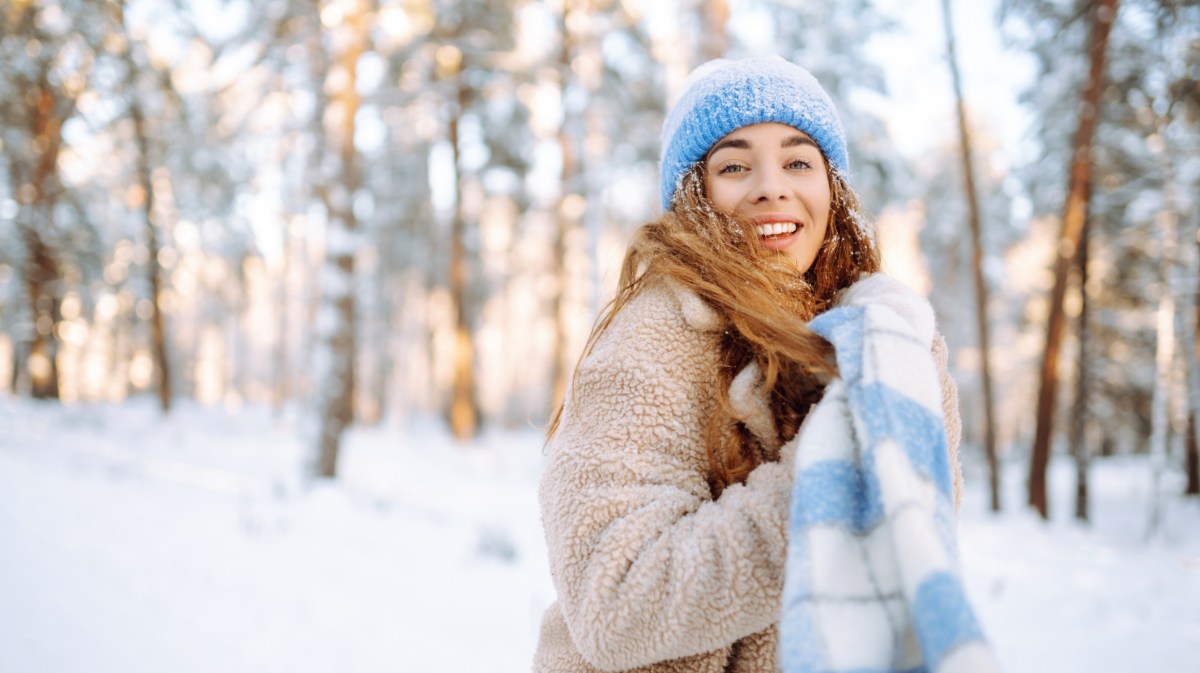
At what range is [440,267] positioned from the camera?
872 inches

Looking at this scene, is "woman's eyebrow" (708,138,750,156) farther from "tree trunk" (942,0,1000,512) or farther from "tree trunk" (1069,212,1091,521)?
"tree trunk" (1069,212,1091,521)

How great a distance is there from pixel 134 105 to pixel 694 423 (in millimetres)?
17526

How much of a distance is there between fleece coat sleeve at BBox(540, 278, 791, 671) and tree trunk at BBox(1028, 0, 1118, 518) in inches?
452

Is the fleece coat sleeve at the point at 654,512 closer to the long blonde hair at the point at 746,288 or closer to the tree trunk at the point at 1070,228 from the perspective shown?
the long blonde hair at the point at 746,288

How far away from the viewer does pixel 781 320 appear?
1.15m

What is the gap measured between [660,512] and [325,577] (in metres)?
4.51

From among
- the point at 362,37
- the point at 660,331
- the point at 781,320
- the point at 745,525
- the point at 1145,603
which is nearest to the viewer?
the point at 745,525

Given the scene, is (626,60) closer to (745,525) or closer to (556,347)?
(556,347)

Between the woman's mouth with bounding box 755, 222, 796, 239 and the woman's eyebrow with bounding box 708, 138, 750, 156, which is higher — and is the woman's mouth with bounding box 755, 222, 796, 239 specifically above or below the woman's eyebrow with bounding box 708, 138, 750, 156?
below

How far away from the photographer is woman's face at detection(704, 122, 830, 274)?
147 centimetres

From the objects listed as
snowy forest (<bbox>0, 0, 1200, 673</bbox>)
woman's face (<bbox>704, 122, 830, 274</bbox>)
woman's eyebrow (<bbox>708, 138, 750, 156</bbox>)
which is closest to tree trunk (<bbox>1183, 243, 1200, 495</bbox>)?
snowy forest (<bbox>0, 0, 1200, 673</bbox>)

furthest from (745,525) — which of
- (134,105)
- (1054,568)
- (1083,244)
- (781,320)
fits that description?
(134,105)

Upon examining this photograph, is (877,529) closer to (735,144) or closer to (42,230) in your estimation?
(735,144)

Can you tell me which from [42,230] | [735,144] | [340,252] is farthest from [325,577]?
[42,230]
